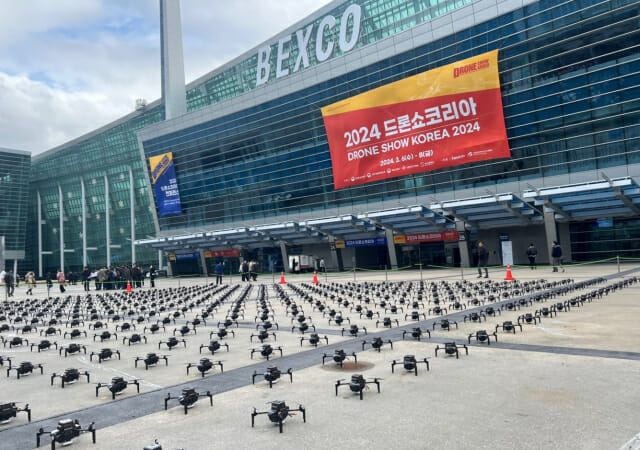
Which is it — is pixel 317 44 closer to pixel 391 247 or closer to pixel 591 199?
pixel 391 247

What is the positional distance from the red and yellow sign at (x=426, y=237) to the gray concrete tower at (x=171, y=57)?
158 ft

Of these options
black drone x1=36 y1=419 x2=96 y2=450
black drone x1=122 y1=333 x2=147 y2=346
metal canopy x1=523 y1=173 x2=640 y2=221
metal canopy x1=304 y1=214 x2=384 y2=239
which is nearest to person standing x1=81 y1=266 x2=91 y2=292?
metal canopy x1=304 y1=214 x2=384 y2=239

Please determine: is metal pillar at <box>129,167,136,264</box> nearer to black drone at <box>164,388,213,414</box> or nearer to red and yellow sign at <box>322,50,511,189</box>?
red and yellow sign at <box>322,50,511,189</box>

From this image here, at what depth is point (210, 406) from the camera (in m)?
7.65

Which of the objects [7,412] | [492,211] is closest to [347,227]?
[492,211]

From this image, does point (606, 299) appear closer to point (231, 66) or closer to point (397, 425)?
point (397, 425)

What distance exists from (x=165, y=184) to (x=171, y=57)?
23.2 meters

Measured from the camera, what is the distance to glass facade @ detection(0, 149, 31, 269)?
110 meters

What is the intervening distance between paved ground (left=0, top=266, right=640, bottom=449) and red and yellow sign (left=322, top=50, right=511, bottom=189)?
33.9 metres

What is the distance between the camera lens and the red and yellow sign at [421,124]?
42688 millimetres

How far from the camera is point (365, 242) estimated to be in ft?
174

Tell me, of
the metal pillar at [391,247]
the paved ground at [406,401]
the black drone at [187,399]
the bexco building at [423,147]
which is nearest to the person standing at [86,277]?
the bexco building at [423,147]

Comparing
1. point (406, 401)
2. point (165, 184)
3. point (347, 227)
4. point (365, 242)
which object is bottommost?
point (406, 401)

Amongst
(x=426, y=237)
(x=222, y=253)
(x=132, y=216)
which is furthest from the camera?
(x=132, y=216)
